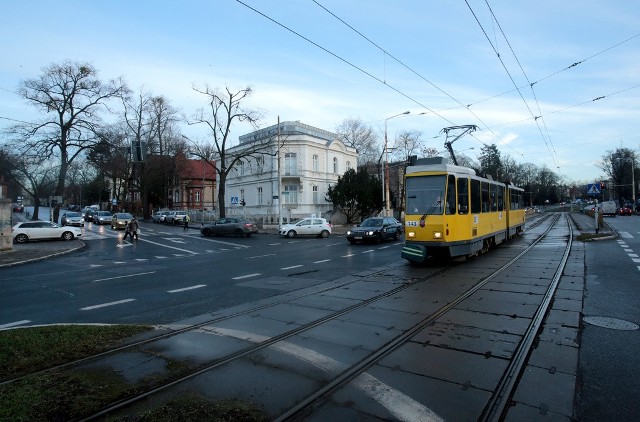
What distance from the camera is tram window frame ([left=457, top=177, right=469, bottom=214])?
13.5m

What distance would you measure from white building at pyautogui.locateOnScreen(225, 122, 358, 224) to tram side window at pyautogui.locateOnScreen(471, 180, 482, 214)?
29.3 metres

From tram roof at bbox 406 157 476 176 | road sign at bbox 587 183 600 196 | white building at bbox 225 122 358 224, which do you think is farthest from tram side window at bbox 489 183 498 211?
white building at bbox 225 122 358 224

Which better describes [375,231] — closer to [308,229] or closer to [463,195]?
[308,229]

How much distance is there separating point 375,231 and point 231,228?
1379 centimetres

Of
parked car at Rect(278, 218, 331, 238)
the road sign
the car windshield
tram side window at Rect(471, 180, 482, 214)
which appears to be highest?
the road sign

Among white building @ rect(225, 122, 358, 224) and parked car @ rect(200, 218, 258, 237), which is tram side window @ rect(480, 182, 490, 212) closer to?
parked car @ rect(200, 218, 258, 237)

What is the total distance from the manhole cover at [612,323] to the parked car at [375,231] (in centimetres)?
1757

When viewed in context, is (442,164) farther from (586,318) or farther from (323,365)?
(323,365)

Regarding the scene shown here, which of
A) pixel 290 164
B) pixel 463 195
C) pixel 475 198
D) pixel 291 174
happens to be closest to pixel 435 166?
pixel 463 195

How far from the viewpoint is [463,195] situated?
1373 centimetres

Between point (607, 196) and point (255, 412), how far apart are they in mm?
134014

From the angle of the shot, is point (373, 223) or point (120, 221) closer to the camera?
point (373, 223)

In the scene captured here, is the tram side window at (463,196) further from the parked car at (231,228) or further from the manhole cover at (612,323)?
the parked car at (231,228)

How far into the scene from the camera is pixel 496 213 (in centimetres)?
1786
